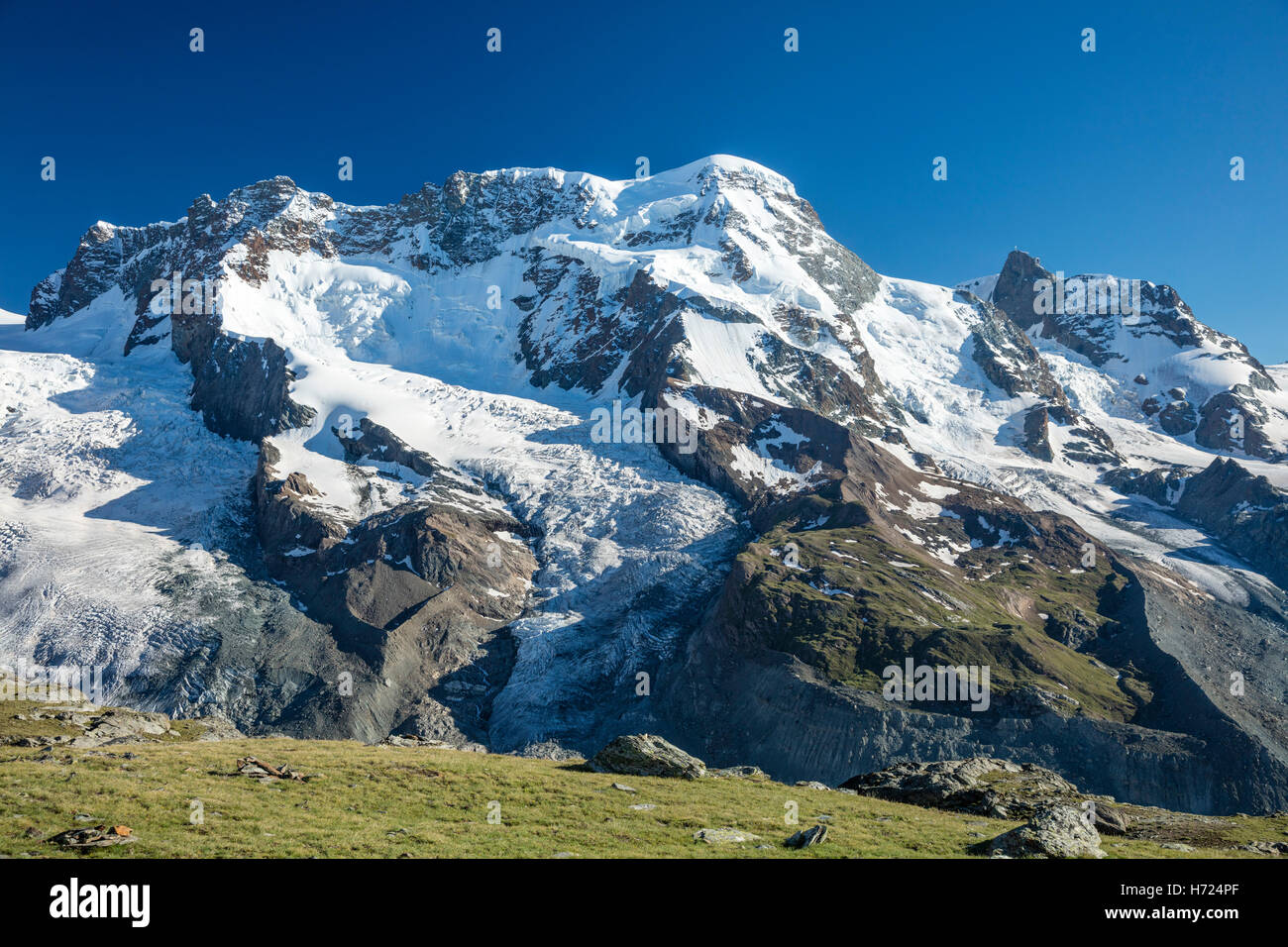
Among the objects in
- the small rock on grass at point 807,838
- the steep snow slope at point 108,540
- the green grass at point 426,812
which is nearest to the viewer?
the green grass at point 426,812

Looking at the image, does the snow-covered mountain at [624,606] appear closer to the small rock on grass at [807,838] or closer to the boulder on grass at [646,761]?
the boulder on grass at [646,761]

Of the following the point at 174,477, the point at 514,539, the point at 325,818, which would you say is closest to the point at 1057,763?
the point at 325,818

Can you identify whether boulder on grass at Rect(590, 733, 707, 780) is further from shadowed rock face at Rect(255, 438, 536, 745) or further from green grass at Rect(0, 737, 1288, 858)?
shadowed rock face at Rect(255, 438, 536, 745)

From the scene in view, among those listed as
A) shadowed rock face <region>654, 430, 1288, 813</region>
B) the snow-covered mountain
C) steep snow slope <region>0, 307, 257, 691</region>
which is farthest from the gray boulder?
steep snow slope <region>0, 307, 257, 691</region>

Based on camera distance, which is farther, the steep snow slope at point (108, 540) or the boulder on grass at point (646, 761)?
the steep snow slope at point (108, 540)

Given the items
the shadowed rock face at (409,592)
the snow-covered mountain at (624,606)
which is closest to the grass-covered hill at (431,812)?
the snow-covered mountain at (624,606)

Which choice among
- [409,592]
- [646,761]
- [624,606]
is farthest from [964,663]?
[409,592]

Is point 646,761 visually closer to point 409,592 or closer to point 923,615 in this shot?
point 923,615

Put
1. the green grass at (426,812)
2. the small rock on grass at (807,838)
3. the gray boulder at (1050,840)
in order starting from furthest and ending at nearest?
the small rock on grass at (807,838), the gray boulder at (1050,840), the green grass at (426,812)

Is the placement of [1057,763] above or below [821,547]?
below

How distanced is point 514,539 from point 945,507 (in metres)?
96.8
